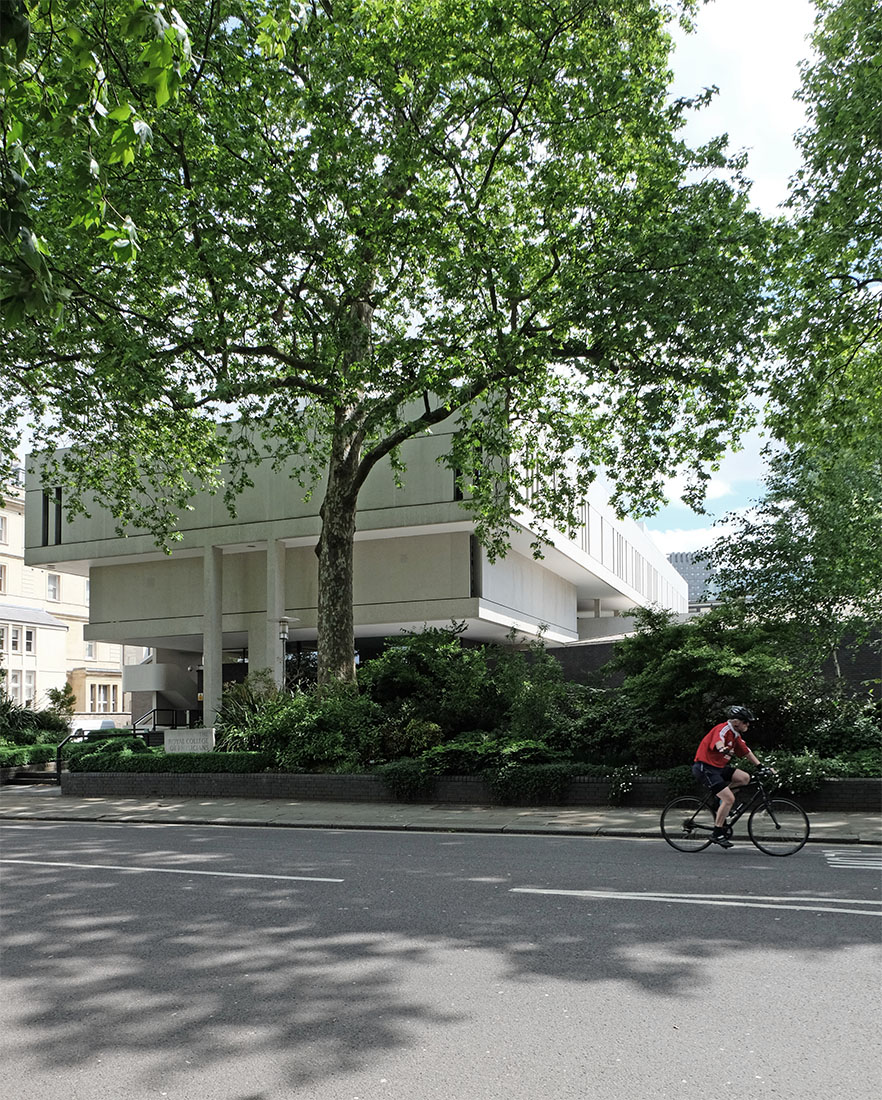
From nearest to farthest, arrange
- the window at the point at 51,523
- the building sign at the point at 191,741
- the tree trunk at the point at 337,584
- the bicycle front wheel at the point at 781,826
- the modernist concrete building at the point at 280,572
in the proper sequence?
the bicycle front wheel at the point at 781,826 → the building sign at the point at 191,741 → the tree trunk at the point at 337,584 → the modernist concrete building at the point at 280,572 → the window at the point at 51,523

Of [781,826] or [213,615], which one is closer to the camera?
[781,826]

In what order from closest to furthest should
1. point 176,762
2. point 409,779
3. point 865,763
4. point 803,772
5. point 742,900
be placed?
point 742,900 → point 803,772 → point 865,763 → point 409,779 → point 176,762

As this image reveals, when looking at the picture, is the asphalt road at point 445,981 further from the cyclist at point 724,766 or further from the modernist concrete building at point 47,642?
the modernist concrete building at point 47,642

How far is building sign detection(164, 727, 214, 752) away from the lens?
21.3m

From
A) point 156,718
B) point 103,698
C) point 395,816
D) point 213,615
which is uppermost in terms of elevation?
point 213,615

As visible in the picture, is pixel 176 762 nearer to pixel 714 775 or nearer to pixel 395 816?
pixel 395 816

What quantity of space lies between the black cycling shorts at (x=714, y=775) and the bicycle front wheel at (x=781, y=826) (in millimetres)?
545

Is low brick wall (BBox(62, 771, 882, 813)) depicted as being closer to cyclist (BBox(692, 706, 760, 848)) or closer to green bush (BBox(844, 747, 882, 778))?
green bush (BBox(844, 747, 882, 778))

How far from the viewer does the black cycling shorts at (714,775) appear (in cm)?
1160

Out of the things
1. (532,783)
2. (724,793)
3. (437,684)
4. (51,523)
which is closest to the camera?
(724,793)

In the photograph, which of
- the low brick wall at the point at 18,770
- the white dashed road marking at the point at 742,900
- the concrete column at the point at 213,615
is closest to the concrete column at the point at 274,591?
the concrete column at the point at 213,615

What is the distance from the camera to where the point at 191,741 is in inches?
843

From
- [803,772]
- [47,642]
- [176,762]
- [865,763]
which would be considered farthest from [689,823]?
[47,642]

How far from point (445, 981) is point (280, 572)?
Result: 28682mm
